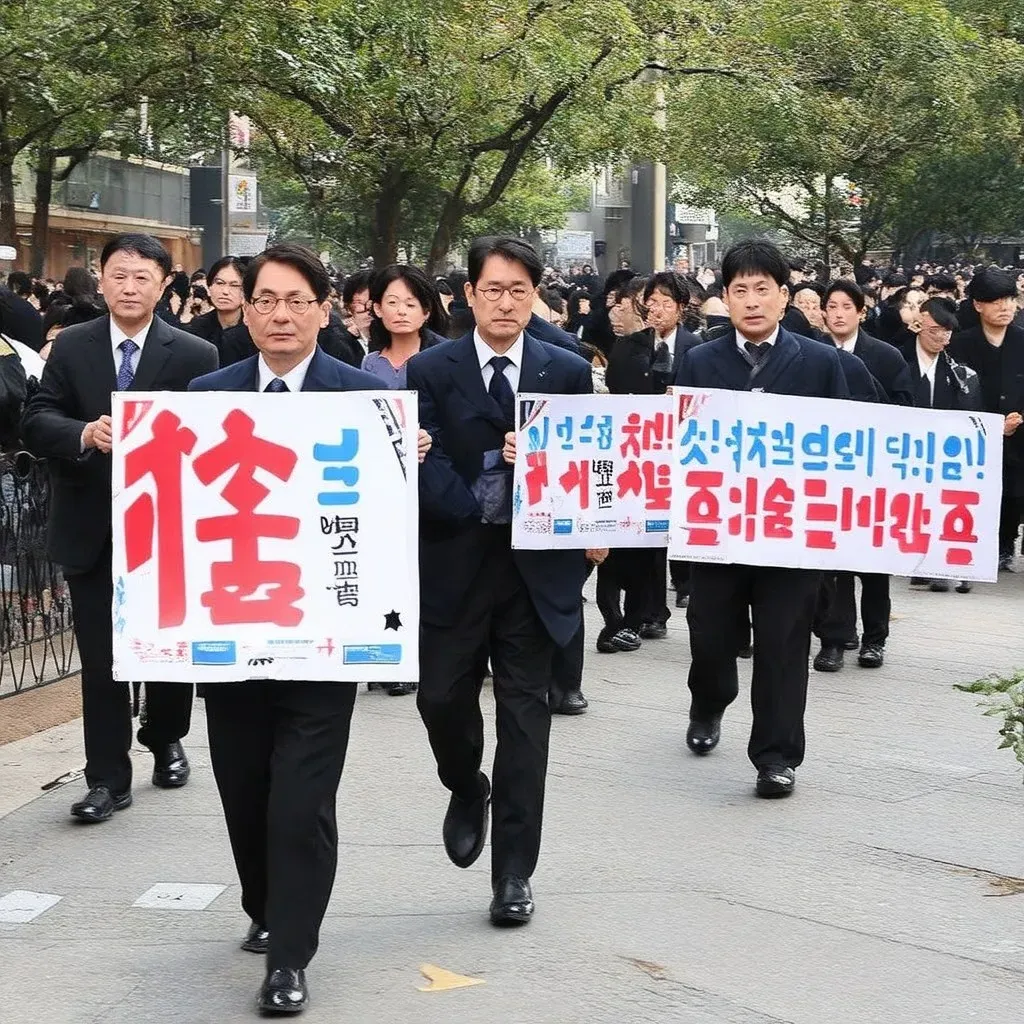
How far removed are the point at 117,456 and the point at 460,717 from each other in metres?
1.40

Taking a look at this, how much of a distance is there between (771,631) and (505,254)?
7.20 feet

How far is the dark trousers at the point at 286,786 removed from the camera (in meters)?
5.02

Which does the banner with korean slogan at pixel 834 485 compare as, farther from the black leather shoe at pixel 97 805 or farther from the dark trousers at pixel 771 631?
the black leather shoe at pixel 97 805

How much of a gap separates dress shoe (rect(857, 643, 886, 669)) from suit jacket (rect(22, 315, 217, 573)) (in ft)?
15.3

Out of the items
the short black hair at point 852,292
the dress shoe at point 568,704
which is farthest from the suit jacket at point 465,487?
the short black hair at point 852,292

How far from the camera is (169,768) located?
7.64 metres

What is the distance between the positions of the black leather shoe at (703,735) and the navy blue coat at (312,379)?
10.9 feet

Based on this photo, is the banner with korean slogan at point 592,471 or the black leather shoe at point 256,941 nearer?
the black leather shoe at point 256,941

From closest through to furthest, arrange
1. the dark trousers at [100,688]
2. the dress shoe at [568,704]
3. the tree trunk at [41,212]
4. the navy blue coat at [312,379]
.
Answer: the navy blue coat at [312,379] → the dark trousers at [100,688] → the dress shoe at [568,704] → the tree trunk at [41,212]

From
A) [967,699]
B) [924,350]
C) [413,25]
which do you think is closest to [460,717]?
[967,699]

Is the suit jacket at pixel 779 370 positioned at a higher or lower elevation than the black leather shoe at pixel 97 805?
higher

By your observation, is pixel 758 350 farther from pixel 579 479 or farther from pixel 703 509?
pixel 579 479

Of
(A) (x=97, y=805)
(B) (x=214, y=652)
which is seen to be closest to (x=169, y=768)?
(A) (x=97, y=805)

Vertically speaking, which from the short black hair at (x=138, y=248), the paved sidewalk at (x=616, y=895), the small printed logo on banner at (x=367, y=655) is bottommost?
the paved sidewalk at (x=616, y=895)
